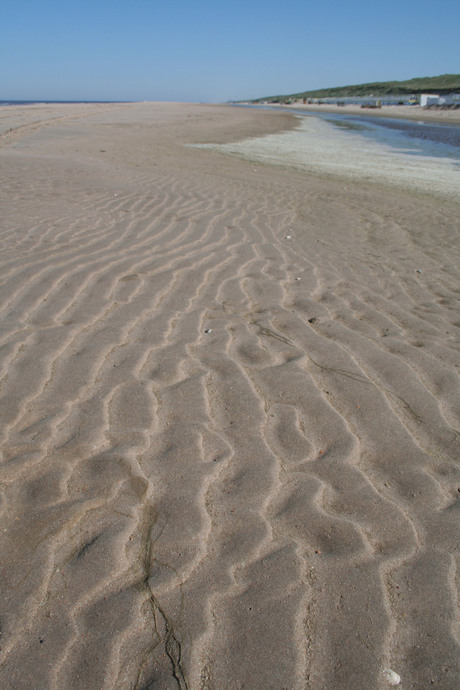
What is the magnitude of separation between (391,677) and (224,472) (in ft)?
2.96

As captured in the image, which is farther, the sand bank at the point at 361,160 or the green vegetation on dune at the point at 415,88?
A: the green vegetation on dune at the point at 415,88

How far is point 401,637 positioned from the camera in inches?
55.2

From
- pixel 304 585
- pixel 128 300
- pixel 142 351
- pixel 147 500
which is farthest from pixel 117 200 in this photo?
pixel 304 585

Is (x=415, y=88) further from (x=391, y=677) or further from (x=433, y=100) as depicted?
(x=391, y=677)

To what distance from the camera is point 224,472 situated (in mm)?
1984

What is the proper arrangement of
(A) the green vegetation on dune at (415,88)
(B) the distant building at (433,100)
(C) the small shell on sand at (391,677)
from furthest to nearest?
1. (A) the green vegetation on dune at (415,88)
2. (B) the distant building at (433,100)
3. (C) the small shell on sand at (391,677)

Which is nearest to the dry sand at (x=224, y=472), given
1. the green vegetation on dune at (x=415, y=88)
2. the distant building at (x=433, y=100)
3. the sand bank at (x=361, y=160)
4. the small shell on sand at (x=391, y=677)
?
the small shell on sand at (x=391, y=677)

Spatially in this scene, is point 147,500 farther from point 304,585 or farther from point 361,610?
point 361,610

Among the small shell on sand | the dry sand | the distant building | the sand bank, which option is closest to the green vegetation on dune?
the distant building

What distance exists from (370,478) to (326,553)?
0.46 meters

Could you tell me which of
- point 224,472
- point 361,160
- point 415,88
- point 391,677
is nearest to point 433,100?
point 415,88

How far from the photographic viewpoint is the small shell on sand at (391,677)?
1290 mm

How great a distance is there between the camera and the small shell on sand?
129cm

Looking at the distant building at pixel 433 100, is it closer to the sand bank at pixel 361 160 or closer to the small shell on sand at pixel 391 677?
the sand bank at pixel 361 160
